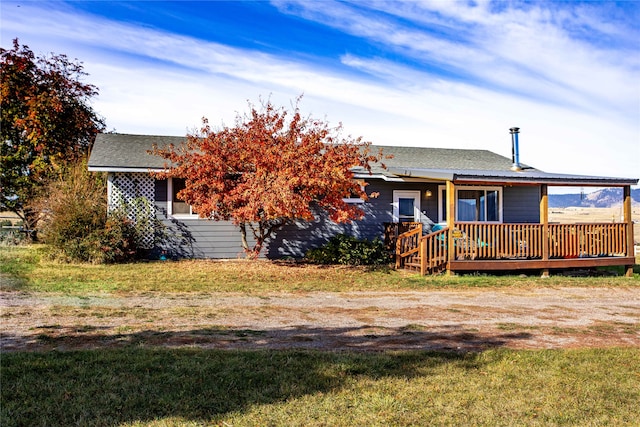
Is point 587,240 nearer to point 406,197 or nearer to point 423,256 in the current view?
point 423,256


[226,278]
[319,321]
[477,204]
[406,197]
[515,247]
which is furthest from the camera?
[477,204]

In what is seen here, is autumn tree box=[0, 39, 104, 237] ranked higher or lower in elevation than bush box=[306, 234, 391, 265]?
higher

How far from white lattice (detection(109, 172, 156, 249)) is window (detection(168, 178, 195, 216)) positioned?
52 cm

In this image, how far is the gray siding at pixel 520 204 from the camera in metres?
18.1

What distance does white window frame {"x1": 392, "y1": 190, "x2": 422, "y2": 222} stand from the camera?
17.0m

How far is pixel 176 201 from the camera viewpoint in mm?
15758

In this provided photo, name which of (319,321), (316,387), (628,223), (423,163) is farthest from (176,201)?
(628,223)

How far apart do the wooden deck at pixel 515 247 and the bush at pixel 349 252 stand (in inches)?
43.6

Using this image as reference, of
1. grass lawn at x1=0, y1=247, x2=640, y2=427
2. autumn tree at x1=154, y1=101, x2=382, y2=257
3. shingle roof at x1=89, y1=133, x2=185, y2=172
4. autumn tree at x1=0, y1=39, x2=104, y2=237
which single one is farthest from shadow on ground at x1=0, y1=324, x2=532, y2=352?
autumn tree at x1=0, y1=39, x2=104, y2=237

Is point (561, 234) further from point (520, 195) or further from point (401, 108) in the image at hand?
point (401, 108)

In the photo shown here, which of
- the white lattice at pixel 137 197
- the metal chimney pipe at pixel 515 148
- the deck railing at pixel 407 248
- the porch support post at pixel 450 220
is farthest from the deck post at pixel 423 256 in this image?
the white lattice at pixel 137 197

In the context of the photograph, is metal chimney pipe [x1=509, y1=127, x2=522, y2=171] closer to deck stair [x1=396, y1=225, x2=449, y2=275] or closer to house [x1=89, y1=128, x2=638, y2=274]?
house [x1=89, y1=128, x2=638, y2=274]

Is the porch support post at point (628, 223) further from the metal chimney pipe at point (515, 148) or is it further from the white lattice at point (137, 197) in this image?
the white lattice at point (137, 197)

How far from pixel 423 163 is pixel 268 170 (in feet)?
24.9
